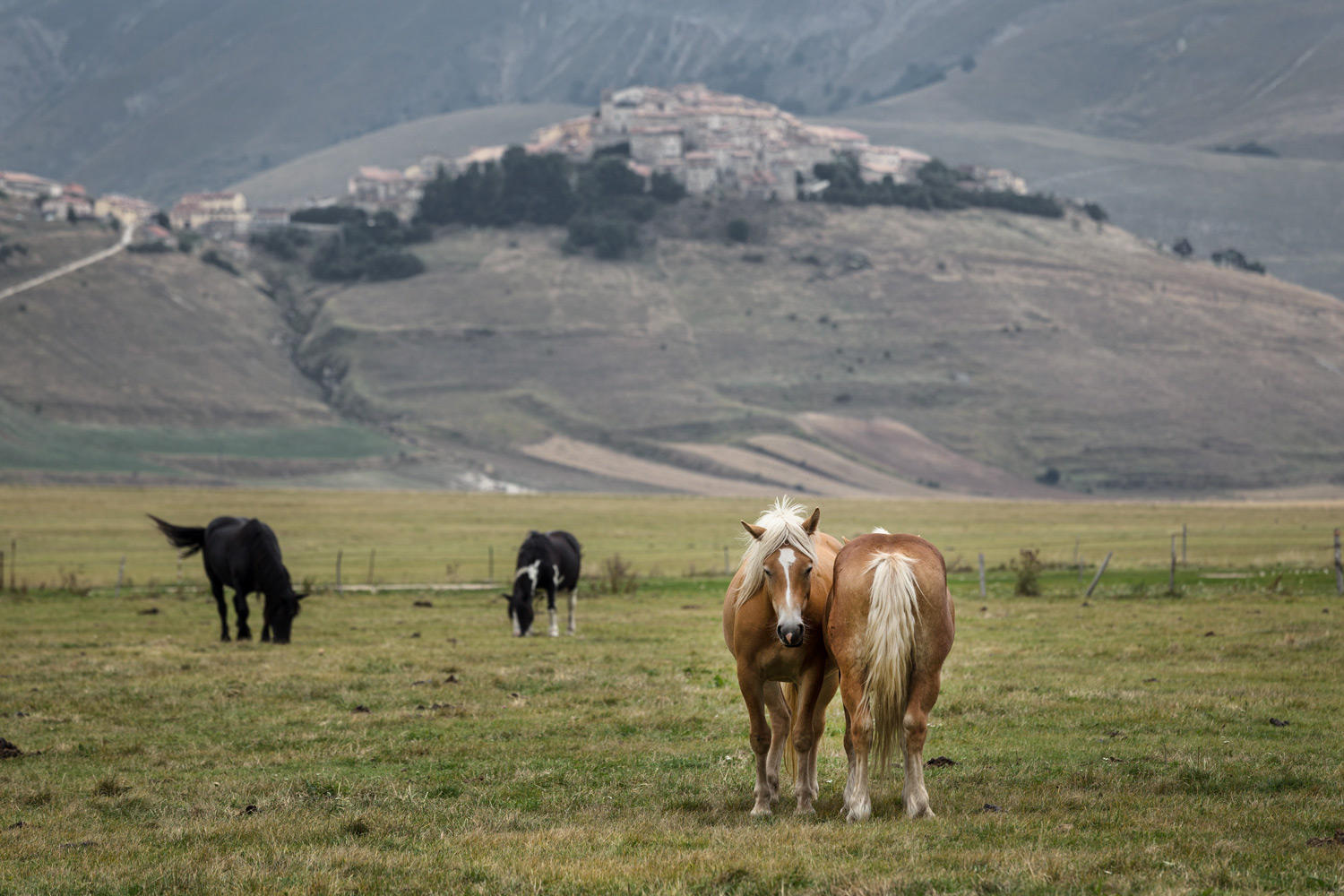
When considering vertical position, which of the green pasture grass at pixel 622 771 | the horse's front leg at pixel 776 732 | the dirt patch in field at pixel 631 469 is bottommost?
the green pasture grass at pixel 622 771

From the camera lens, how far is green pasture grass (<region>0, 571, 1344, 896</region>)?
9.48 m

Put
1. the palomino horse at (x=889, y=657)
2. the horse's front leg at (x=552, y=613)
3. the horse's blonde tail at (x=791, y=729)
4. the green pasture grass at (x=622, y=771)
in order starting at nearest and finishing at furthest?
the green pasture grass at (x=622, y=771) → the palomino horse at (x=889, y=657) → the horse's blonde tail at (x=791, y=729) → the horse's front leg at (x=552, y=613)

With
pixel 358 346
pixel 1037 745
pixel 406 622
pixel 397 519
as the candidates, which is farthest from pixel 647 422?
pixel 1037 745

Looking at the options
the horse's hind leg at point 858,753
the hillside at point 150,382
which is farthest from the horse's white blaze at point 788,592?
the hillside at point 150,382

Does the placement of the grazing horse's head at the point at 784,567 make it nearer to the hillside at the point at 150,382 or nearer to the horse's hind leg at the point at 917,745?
the horse's hind leg at the point at 917,745

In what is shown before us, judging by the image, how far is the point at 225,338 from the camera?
594 feet

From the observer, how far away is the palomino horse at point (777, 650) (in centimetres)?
1180

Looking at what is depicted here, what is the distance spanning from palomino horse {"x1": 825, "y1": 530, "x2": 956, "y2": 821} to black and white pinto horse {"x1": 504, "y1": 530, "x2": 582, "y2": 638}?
51.6 feet

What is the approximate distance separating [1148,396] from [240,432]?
108851 mm

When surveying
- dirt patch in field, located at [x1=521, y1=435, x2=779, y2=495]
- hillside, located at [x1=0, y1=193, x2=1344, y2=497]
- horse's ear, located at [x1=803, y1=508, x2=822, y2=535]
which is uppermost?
hillside, located at [x1=0, y1=193, x2=1344, y2=497]

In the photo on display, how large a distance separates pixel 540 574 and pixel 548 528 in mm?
45161

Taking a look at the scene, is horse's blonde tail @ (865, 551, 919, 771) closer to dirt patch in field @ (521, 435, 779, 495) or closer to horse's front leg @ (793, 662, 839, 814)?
horse's front leg @ (793, 662, 839, 814)

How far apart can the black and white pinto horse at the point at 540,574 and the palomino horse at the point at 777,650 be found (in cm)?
1488

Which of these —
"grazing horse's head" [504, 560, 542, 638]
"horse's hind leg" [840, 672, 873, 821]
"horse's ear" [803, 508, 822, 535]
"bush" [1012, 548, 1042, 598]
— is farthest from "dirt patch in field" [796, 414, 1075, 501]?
"horse's hind leg" [840, 672, 873, 821]
